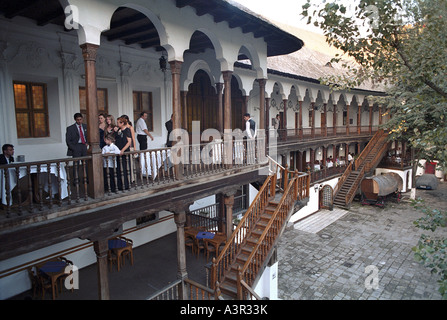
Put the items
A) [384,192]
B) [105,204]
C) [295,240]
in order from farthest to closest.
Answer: [384,192] < [295,240] < [105,204]

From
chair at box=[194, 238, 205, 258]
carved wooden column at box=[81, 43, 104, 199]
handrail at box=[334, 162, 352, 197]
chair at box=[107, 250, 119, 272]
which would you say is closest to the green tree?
carved wooden column at box=[81, 43, 104, 199]

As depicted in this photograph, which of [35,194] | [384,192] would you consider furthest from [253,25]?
[384,192]

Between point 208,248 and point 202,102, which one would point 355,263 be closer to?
point 208,248

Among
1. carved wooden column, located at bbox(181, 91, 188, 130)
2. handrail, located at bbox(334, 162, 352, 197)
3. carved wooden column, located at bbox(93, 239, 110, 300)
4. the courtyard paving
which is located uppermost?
carved wooden column, located at bbox(181, 91, 188, 130)

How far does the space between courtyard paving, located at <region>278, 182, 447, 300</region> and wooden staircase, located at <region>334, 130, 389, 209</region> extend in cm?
196

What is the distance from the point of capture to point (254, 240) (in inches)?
378

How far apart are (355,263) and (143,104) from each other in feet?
39.3

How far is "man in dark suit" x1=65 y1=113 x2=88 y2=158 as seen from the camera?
6.82 meters

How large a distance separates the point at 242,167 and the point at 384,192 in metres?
18.9

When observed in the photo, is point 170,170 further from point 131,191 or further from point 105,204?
point 105,204

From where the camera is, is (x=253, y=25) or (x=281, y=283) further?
(x=281, y=283)

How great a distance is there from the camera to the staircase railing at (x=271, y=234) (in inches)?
348

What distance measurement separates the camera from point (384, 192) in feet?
80.2

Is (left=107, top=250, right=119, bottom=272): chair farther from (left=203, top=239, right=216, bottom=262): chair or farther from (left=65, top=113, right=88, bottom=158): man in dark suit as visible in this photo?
(left=65, top=113, right=88, bottom=158): man in dark suit
